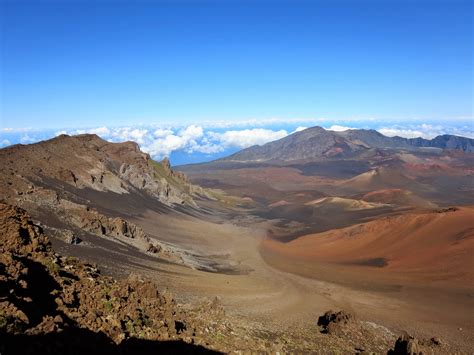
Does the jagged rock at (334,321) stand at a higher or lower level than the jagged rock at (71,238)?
lower

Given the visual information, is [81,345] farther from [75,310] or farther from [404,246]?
[404,246]

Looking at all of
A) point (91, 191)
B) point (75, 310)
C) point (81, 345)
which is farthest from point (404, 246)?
point (81, 345)

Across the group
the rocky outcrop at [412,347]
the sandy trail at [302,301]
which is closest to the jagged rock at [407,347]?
the rocky outcrop at [412,347]

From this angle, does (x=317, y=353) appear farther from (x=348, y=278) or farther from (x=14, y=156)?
(x=14, y=156)

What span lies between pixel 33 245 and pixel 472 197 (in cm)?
12652

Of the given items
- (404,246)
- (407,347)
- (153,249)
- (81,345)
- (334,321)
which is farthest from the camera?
(404,246)

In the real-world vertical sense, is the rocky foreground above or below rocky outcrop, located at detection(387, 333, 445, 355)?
above

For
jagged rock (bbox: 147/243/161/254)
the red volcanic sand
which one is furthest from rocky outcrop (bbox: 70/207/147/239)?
the red volcanic sand

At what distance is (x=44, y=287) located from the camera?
16.9m

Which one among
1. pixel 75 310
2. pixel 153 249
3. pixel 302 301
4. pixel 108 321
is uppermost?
pixel 75 310

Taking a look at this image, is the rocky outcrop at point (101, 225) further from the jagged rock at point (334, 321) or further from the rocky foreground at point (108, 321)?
the jagged rock at point (334, 321)

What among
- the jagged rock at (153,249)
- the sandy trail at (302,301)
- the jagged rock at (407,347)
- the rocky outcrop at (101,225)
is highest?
the rocky outcrop at (101,225)

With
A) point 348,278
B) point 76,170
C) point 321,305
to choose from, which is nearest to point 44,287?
point 321,305

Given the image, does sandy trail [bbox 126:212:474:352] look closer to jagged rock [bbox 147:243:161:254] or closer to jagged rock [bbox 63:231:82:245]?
jagged rock [bbox 147:243:161:254]
